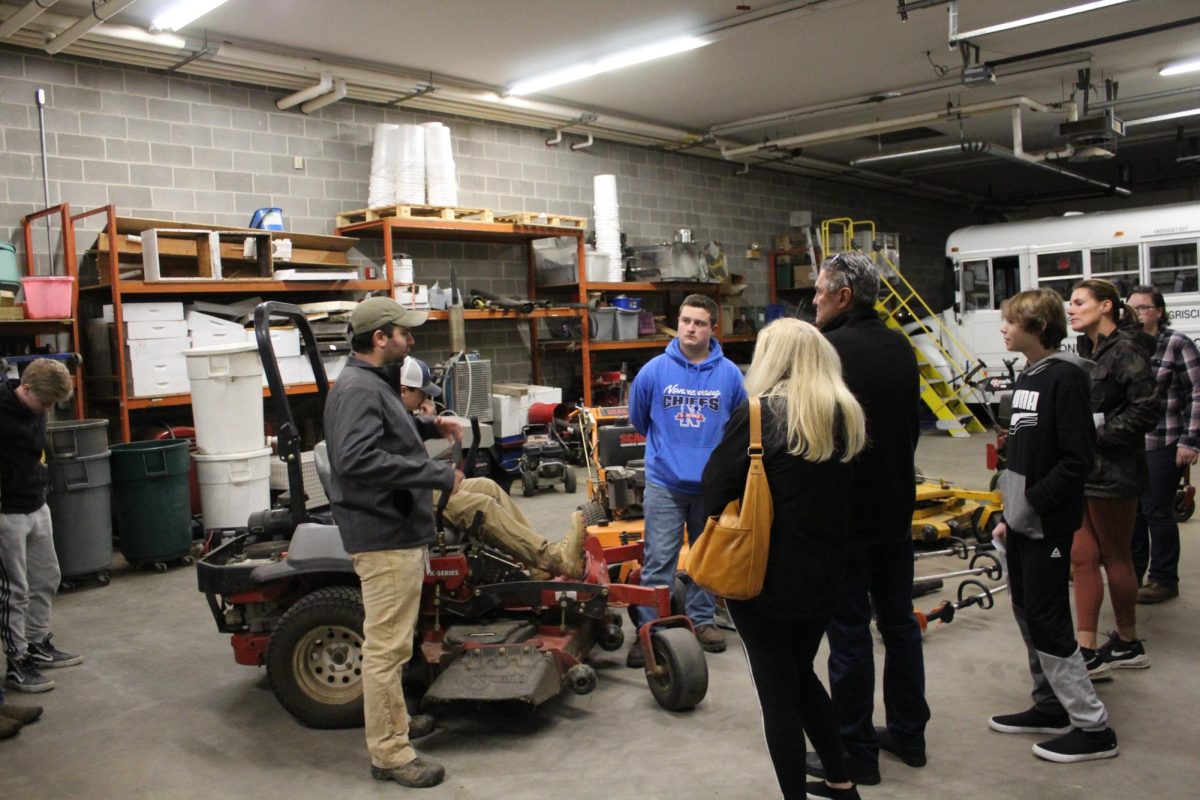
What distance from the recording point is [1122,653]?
4.24 meters

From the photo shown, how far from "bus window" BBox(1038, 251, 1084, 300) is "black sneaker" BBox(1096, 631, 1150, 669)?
1047 centimetres

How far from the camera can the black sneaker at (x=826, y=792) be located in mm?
2883

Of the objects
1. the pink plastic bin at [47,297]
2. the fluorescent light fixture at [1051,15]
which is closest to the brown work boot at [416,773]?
the pink plastic bin at [47,297]

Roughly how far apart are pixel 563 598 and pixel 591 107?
8.70 meters

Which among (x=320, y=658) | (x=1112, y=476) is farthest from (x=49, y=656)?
(x=1112, y=476)

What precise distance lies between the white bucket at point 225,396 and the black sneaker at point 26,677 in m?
2.62

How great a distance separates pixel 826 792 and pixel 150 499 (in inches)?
211

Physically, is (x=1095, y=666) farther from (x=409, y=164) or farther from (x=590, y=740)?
(x=409, y=164)

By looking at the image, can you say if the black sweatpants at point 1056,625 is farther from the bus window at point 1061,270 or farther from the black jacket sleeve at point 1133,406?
the bus window at point 1061,270

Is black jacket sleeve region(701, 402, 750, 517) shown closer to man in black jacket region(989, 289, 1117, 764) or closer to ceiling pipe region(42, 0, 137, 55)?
man in black jacket region(989, 289, 1117, 764)

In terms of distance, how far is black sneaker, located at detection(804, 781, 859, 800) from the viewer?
2883 mm

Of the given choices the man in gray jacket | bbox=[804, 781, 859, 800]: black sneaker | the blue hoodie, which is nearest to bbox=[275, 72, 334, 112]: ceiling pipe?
the blue hoodie

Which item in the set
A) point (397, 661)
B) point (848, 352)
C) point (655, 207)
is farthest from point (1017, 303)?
point (655, 207)

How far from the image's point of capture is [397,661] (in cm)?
334
